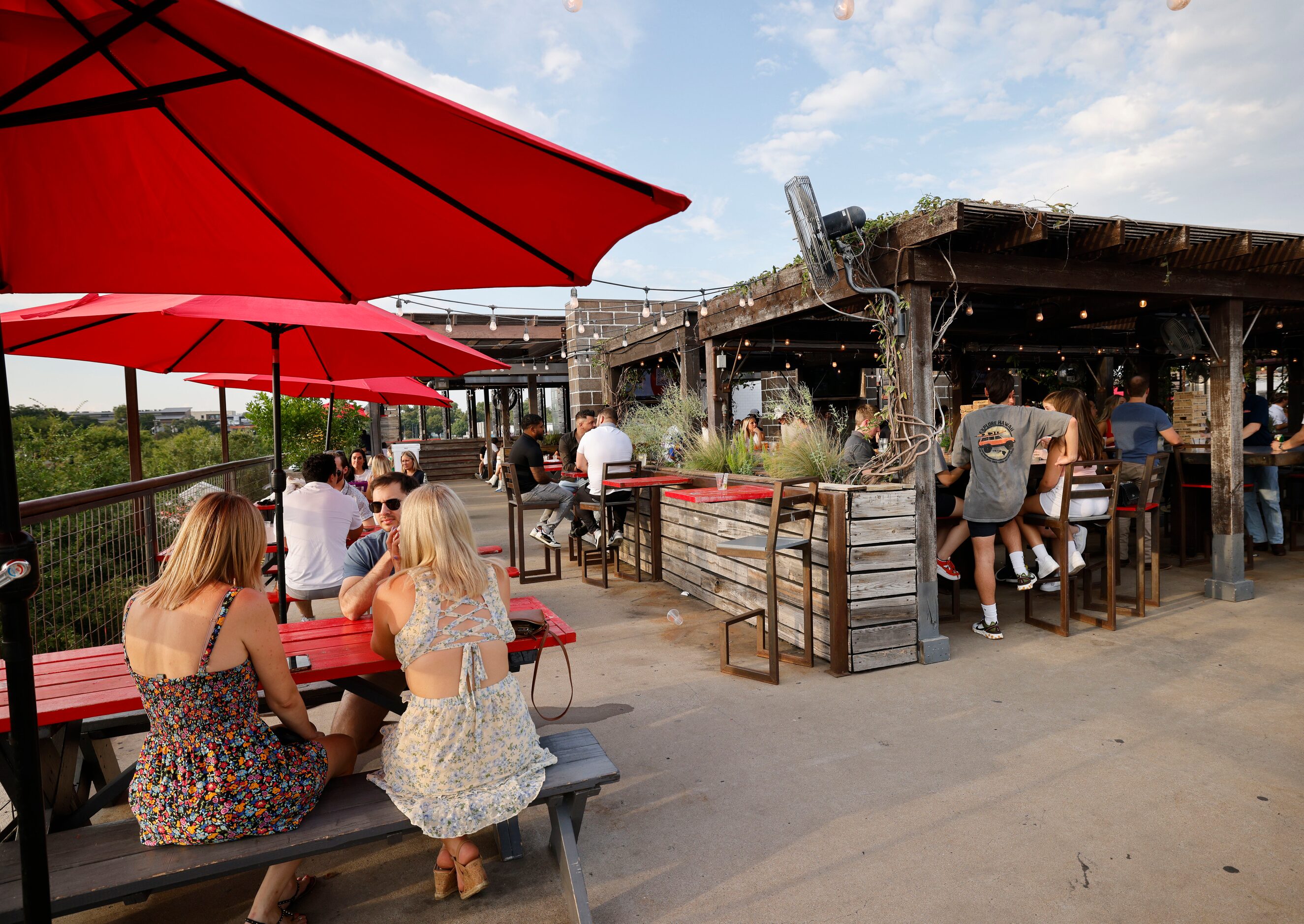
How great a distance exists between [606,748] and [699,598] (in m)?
2.56

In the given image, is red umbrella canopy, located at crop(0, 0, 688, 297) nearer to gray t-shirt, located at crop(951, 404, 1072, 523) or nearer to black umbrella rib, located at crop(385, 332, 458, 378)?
black umbrella rib, located at crop(385, 332, 458, 378)

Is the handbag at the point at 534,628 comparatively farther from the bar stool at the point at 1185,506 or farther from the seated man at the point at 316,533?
the bar stool at the point at 1185,506

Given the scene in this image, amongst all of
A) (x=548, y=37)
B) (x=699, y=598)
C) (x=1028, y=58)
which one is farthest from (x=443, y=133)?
(x=1028, y=58)

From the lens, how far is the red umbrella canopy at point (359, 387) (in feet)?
18.0

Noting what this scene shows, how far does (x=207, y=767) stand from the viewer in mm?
1753

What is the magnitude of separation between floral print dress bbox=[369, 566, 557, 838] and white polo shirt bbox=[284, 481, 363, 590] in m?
2.26

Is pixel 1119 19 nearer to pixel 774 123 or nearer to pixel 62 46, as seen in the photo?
pixel 774 123

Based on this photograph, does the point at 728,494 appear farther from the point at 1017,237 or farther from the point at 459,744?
the point at 459,744

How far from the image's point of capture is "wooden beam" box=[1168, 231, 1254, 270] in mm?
4730

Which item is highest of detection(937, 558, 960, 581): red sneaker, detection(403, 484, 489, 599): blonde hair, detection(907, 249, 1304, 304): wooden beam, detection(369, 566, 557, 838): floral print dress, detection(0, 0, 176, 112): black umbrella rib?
detection(907, 249, 1304, 304): wooden beam

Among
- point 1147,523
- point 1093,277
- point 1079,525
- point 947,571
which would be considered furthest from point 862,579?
point 1093,277

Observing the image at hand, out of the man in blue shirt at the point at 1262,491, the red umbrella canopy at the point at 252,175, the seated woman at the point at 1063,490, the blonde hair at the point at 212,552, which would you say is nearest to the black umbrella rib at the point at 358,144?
the red umbrella canopy at the point at 252,175

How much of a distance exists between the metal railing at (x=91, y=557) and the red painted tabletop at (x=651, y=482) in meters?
3.00

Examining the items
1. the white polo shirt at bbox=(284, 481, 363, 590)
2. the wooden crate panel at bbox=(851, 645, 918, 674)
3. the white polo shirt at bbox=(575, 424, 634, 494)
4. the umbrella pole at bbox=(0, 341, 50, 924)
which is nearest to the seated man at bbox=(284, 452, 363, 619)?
the white polo shirt at bbox=(284, 481, 363, 590)
